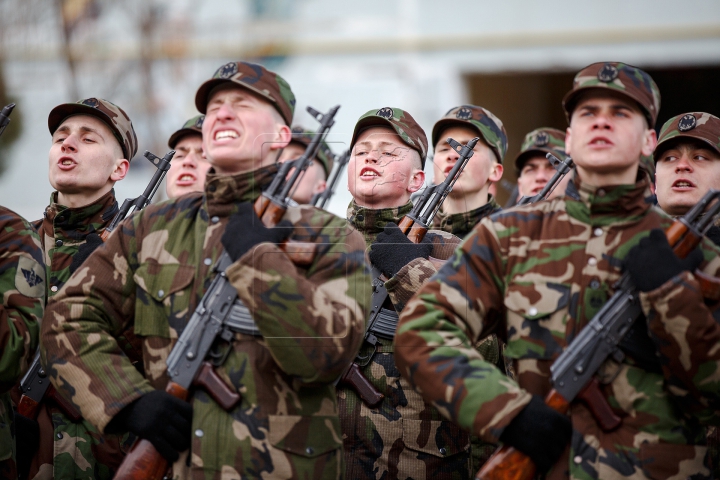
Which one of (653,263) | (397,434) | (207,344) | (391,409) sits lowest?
(397,434)

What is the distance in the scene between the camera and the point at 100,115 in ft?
19.7

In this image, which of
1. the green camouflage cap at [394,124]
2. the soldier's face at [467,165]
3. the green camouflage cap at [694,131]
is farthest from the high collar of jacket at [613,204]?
the soldier's face at [467,165]

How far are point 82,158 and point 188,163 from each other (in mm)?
1387

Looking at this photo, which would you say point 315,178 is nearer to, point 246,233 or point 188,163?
point 188,163

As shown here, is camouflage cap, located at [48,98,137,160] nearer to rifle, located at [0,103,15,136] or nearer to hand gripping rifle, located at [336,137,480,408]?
rifle, located at [0,103,15,136]

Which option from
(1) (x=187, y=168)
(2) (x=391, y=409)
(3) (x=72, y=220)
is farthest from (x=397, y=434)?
(1) (x=187, y=168)

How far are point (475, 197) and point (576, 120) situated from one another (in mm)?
2893

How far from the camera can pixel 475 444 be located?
589 cm

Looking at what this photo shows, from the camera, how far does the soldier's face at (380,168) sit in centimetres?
572

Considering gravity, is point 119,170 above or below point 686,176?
above

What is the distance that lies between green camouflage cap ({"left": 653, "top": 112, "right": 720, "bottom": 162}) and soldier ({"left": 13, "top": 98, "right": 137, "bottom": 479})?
3473 millimetres

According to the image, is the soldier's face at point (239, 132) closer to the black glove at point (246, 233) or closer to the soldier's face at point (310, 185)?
the black glove at point (246, 233)

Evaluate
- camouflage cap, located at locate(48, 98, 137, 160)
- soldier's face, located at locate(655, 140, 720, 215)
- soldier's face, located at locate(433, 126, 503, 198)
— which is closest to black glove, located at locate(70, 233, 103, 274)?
camouflage cap, located at locate(48, 98, 137, 160)

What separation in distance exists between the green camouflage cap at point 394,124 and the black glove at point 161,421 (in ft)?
7.95
